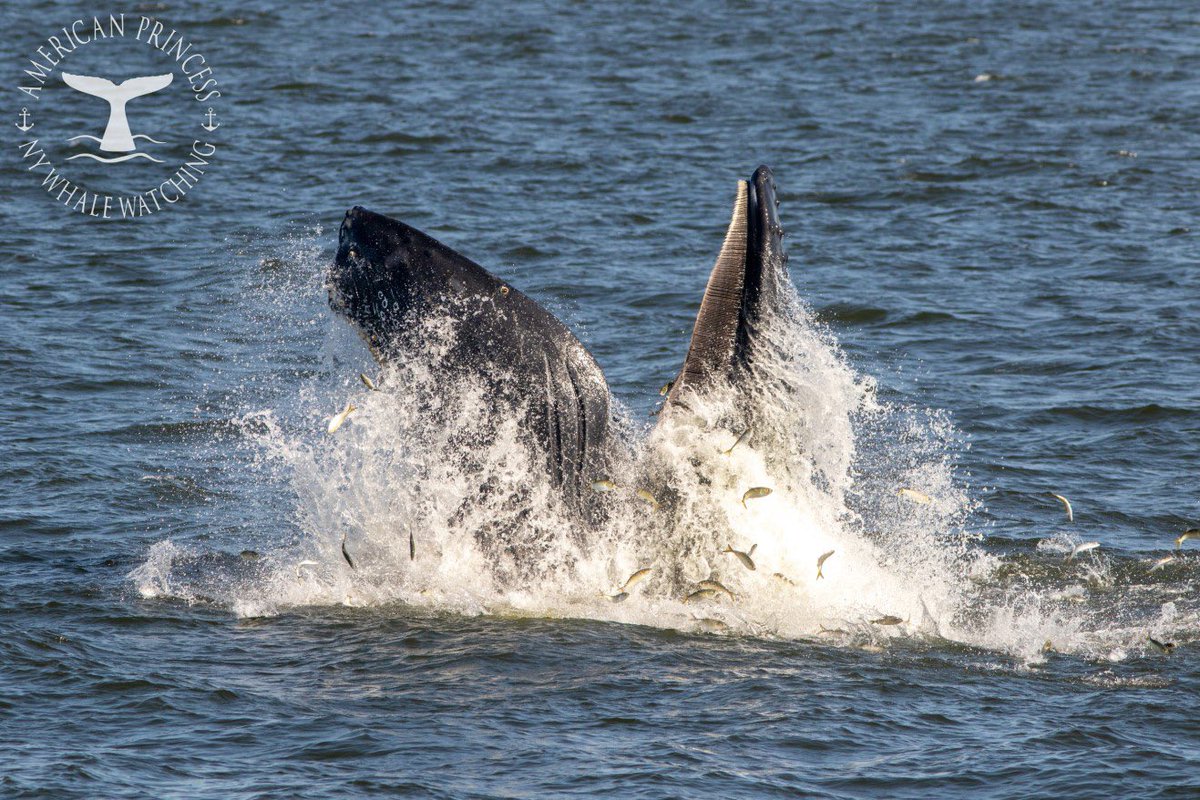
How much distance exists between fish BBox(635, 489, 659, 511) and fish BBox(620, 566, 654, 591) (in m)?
0.40

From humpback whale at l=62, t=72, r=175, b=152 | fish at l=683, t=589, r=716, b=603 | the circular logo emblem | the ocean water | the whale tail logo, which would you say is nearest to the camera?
the ocean water

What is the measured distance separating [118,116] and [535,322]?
2045 centimetres

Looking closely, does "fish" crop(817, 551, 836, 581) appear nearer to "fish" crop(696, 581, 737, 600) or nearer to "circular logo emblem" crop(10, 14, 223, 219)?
"fish" crop(696, 581, 737, 600)

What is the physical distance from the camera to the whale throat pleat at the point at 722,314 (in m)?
9.91

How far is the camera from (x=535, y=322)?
32.7ft

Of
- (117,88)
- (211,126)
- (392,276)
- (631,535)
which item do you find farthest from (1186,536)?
(117,88)

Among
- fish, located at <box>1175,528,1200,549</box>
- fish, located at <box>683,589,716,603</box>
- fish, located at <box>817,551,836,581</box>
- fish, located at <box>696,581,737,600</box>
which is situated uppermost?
fish, located at <box>1175,528,1200,549</box>

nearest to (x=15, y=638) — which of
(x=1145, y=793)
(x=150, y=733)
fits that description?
(x=150, y=733)

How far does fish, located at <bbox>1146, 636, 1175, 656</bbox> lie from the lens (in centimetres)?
1053

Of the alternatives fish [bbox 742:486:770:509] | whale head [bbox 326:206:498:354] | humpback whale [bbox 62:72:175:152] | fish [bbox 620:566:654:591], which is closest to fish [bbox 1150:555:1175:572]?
fish [bbox 742:486:770:509]

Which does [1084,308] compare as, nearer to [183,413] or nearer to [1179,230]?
[1179,230]

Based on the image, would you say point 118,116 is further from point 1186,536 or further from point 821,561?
point 1186,536

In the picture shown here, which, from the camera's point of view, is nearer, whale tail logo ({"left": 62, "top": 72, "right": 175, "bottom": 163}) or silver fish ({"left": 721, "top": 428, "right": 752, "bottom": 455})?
silver fish ({"left": 721, "top": 428, "right": 752, "bottom": 455})

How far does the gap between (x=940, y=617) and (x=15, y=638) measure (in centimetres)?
613
